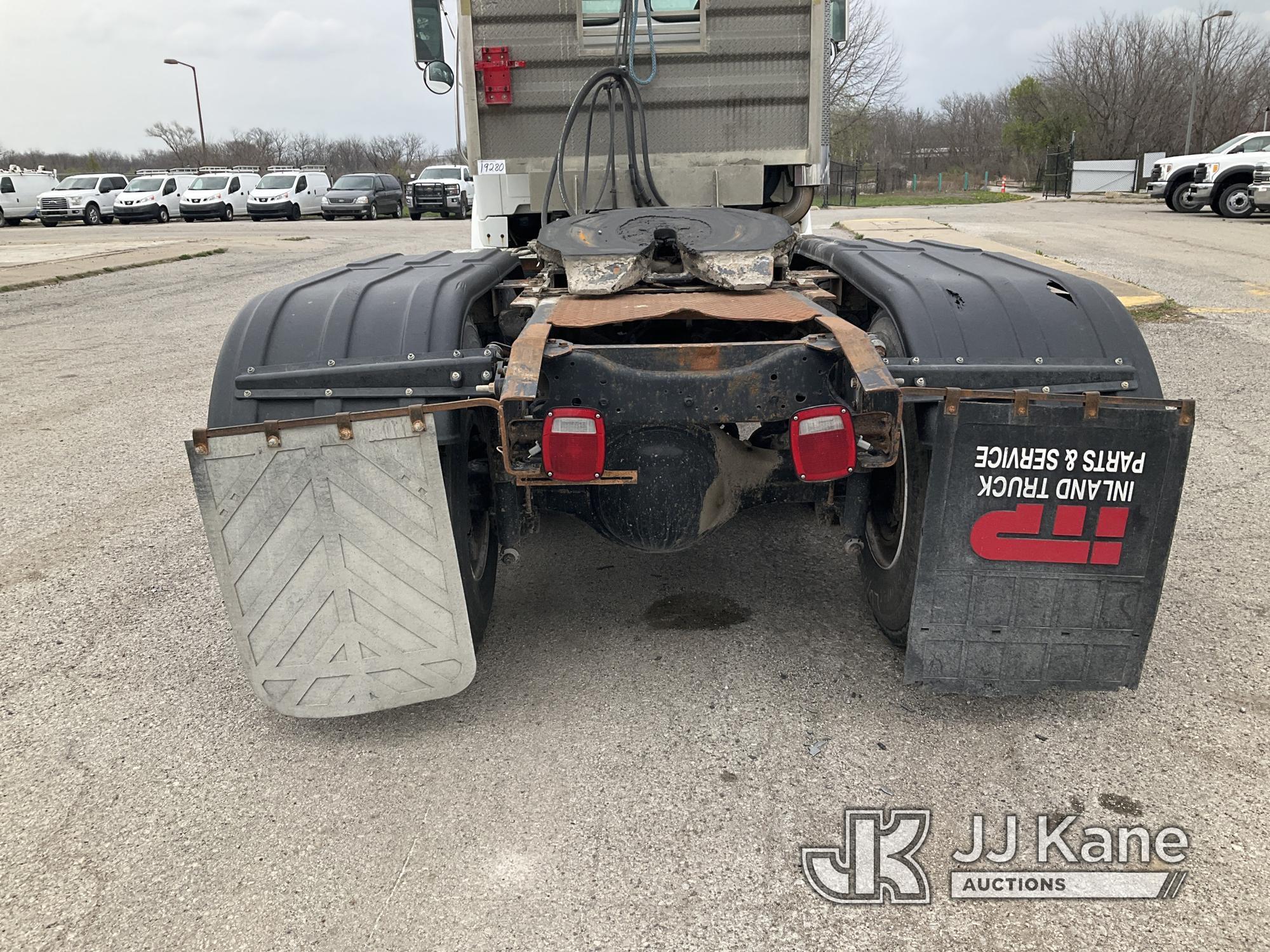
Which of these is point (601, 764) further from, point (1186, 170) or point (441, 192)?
point (441, 192)

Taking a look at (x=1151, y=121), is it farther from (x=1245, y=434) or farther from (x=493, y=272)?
(x=493, y=272)

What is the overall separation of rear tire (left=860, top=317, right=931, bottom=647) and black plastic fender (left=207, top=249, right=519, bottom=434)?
136 cm

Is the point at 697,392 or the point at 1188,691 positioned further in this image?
the point at 1188,691

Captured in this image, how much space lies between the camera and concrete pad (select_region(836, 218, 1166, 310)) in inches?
387

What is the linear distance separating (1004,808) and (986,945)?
485 millimetres

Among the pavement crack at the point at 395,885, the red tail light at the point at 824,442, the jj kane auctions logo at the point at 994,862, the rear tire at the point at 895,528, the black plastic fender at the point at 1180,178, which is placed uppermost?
the black plastic fender at the point at 1180,178

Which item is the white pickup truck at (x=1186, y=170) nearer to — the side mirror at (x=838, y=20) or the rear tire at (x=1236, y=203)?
the rear tire at (x=1236, y=203)

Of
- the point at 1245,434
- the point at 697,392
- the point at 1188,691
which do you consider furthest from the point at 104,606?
the point at 1245,434

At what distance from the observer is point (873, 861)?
231 centimetres

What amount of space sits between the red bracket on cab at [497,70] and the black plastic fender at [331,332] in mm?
1886

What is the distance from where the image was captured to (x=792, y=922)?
6.94 feet

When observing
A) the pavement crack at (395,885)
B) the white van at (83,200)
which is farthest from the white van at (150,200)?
the pavement crack at (395,885)

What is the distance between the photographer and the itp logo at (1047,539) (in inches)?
103

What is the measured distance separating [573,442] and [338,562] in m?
0.77
